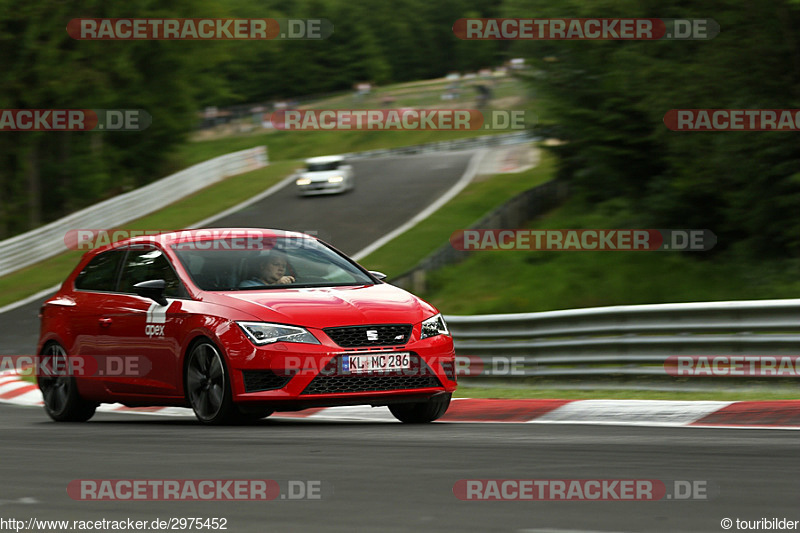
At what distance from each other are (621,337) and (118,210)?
78.7 feet

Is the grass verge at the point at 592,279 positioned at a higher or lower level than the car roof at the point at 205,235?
lower

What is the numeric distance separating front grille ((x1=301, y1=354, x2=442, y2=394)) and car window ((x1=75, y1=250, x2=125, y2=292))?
2.50 m

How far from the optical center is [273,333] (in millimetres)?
8484

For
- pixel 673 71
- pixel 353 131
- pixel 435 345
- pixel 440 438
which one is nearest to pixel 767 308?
pixel 435 345

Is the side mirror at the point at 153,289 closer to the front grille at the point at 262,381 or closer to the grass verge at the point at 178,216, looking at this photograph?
the front grille at the point at 262,381

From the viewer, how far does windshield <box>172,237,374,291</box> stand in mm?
9250

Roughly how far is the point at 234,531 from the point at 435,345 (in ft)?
15.0

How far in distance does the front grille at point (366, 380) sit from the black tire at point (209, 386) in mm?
568

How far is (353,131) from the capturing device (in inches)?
2982

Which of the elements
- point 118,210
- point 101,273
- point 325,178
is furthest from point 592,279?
point 118,210

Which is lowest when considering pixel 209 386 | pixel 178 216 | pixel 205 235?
pixel 209 386

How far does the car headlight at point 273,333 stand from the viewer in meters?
8.45

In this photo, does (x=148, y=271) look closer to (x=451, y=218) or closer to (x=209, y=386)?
(x=209, y=386)

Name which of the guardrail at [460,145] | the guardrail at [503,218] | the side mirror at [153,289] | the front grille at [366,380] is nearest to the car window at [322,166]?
the guardrail at [503,218]
